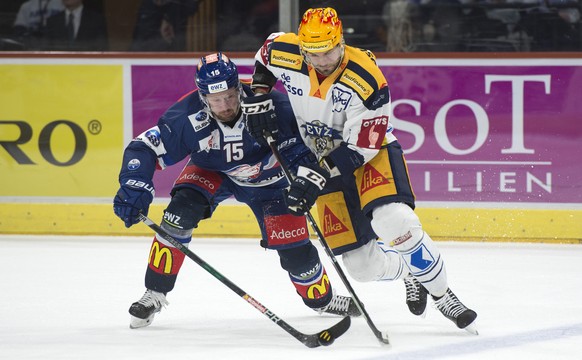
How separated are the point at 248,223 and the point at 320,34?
2.62m

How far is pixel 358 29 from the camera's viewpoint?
645 cm

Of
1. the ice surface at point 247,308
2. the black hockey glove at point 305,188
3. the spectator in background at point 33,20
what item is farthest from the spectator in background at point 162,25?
the black hockey glove at point 305,188

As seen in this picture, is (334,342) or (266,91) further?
(266,91)

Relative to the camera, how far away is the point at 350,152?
Result: 3.88 m

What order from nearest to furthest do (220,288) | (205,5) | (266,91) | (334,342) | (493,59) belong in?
1. (334,342)
2. (266,91)
3. (220,288)
4. (493,59)
5. (205,5)

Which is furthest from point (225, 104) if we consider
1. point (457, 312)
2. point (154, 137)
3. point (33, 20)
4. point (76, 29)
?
point (33, 20)

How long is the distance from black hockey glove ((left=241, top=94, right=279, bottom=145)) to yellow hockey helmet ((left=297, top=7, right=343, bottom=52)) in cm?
25

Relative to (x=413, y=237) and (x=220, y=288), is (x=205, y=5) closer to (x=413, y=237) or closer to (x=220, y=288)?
(x=220, y=288)

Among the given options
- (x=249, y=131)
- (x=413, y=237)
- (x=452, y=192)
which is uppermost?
(x=249, y=131)

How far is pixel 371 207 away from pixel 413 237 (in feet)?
0.55

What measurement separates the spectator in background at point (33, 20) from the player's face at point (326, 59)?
3.08 metres

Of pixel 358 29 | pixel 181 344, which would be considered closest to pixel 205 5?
pixel 358 29

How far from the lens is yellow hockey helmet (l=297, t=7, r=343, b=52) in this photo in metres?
3.79

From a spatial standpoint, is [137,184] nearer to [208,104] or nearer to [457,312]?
[208,104]
